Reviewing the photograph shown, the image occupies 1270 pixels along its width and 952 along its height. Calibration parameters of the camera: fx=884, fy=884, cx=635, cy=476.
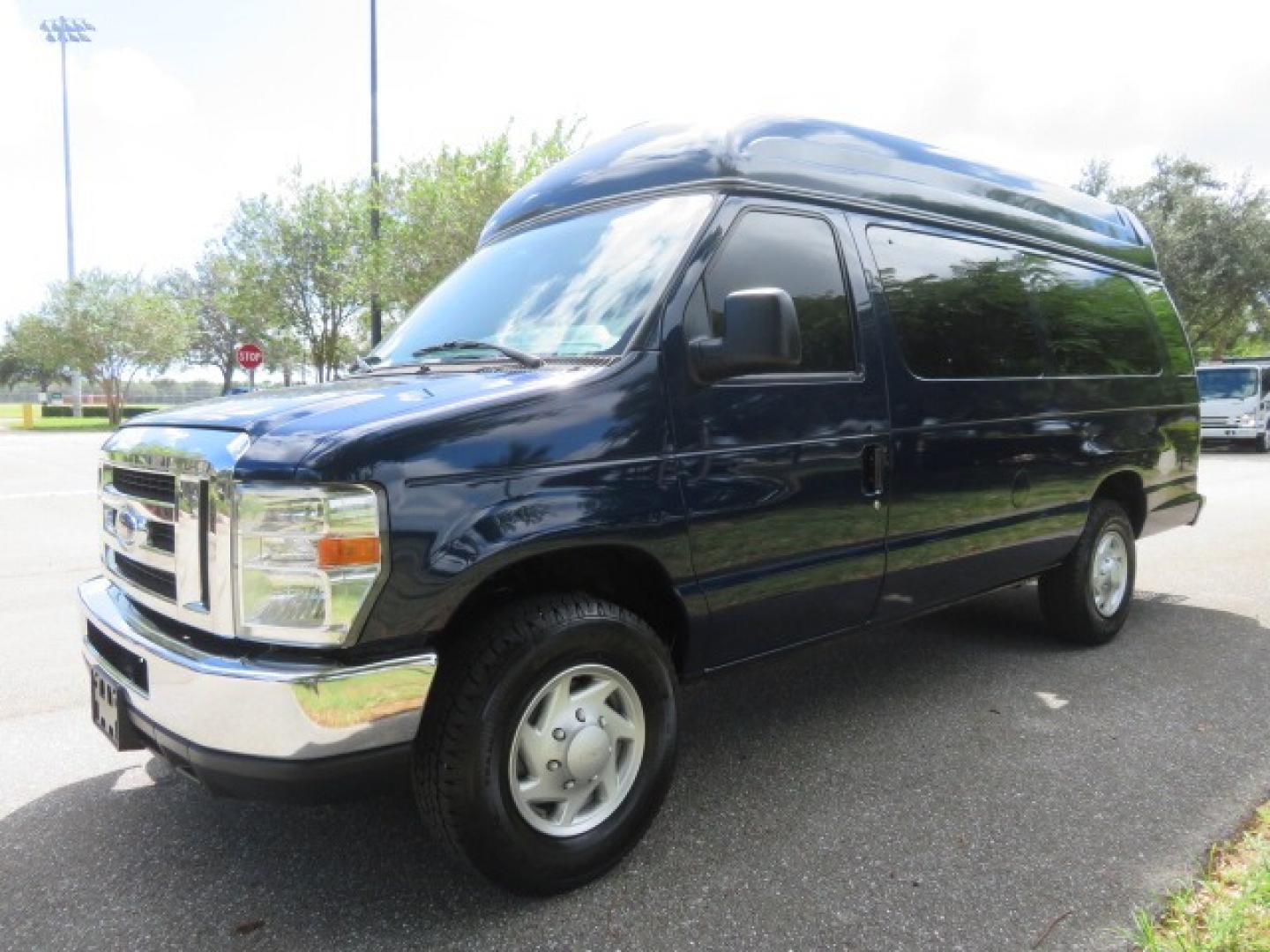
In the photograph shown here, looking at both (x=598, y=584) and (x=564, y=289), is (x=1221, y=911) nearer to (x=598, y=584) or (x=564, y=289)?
(x=598, y=584)

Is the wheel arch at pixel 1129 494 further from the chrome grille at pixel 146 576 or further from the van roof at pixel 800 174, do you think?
the chrome grille at pixel 146 576

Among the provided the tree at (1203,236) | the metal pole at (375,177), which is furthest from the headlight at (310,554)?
the tree at (1203,236)

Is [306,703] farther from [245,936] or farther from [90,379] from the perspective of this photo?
[90,379]

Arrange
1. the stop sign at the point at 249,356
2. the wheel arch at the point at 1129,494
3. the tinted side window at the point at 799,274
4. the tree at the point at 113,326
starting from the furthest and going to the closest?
1. the tree at the point at 113,326
2. the stop sign at the point at 249,356
3. the wheel arch at the point at 1129,494
4. the tinted side window at the point at 799,274

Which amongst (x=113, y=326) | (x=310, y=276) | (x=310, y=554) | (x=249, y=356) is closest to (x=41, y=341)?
(x=113, y=326)

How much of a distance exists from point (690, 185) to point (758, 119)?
40 centimetres

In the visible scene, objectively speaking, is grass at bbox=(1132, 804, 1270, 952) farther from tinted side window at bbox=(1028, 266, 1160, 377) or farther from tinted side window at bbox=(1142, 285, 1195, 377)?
tinted side window at bbox=(1142, 285, 1195, 377)

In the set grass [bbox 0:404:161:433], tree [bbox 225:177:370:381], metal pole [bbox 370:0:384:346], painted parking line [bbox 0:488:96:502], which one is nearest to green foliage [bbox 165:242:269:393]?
grass [bbox 0:404:161:433]

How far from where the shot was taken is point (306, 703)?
6.95 feet

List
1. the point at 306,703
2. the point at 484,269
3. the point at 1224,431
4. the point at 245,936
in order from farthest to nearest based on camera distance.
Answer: the point at 1224,431 < the point at 484,269 < the point at 245,936 < the point at 306,703

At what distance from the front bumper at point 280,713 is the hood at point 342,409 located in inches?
19.9

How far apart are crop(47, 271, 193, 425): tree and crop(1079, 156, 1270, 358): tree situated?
3547 centimetres

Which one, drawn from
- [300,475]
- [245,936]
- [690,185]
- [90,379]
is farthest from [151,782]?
[90,379]

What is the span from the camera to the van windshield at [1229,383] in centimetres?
1973
